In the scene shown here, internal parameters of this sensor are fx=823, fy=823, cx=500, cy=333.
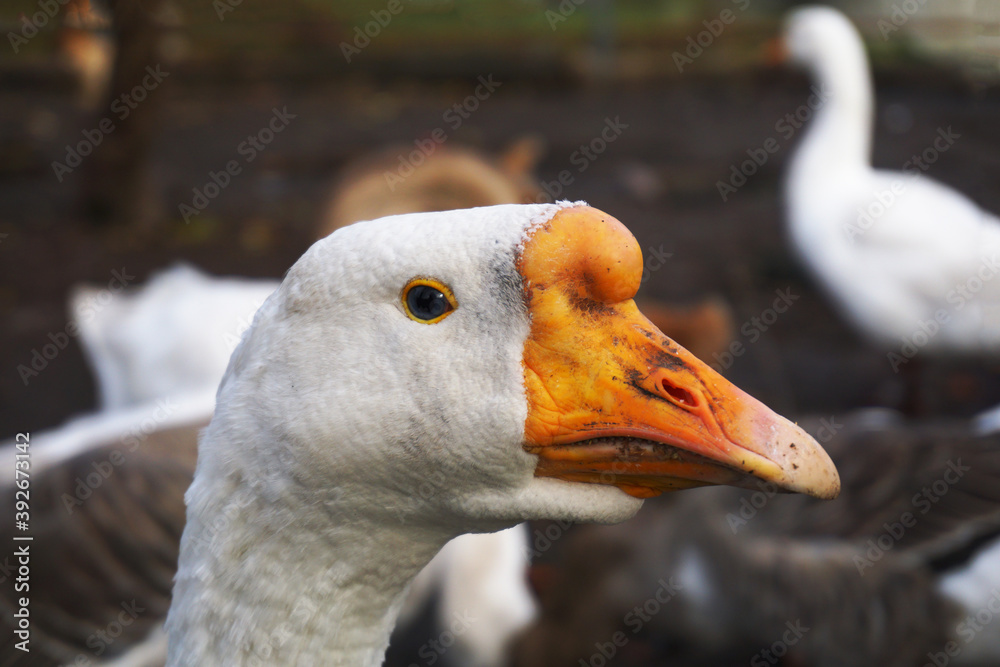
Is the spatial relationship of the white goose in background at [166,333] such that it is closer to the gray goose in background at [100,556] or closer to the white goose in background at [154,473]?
the white goose in background at [154,473]

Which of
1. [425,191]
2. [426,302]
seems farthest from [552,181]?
[426,302]

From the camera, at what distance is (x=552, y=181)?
425 inches

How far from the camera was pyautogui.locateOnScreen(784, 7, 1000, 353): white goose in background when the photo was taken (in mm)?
5340

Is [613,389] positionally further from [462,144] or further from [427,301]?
[462,144]

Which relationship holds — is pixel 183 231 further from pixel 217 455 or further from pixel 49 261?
pixel 217 455

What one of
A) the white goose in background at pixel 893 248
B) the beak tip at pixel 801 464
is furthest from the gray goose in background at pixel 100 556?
the white goose in background at pixel 893 248

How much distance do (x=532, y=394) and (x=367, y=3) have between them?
18.7 m

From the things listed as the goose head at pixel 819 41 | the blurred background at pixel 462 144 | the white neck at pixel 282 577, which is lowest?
the blurred background at pixel 462 144

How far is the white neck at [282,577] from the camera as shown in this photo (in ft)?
4.77

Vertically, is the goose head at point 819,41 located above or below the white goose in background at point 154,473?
above

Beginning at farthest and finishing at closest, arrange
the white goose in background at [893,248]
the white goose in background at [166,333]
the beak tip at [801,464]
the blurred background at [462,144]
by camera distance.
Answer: the blurred background at [462,144] < the white goose in background at [893,248] < the white goose in background at [166,333] < the beak tip at [801,464]

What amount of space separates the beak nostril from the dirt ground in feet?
14.2

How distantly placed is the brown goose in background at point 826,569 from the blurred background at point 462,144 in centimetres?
10

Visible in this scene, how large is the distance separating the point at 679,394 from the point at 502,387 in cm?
29
